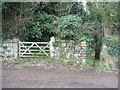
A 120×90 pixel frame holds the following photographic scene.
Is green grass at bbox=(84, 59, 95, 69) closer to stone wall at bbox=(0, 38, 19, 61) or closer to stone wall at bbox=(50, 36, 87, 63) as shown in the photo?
stone wall at bbox=(50, 36, 87, 63)

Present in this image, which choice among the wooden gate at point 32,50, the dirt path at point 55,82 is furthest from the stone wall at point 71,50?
the dirt path at point 55,82

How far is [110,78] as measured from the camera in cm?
502

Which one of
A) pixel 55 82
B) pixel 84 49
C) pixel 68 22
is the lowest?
pixel 55 82

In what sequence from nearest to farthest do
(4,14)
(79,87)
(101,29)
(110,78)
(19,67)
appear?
(79,87)
(110,78)
(19,67)
(101,29)
(4,14)

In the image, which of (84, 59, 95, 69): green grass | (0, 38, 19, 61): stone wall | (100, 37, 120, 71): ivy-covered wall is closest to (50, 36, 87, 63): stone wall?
(84, 59, 95, 69): green grass

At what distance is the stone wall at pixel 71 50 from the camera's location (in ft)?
22.3

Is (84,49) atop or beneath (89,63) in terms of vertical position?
atop

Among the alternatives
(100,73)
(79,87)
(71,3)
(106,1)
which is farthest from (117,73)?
A: (71,3)

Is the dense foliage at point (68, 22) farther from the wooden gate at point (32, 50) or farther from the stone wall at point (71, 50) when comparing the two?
the wooden gate at point (32, 50)

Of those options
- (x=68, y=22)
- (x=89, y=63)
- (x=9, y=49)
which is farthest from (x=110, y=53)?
(x=9, y=49)

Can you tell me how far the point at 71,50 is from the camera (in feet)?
22.9

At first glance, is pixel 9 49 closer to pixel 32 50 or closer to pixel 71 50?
pixel 32 50

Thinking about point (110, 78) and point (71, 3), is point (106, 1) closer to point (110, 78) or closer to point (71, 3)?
point (71, 3)

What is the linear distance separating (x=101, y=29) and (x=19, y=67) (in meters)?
5.33
